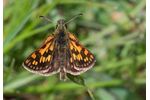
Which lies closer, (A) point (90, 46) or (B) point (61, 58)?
(B) point (61, 58)

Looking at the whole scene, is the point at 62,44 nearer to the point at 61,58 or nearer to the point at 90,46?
the point at 61,58

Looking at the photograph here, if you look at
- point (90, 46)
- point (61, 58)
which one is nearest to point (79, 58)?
point (61, 58)

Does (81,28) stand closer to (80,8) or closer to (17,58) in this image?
(80,8)

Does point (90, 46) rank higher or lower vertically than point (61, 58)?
higher

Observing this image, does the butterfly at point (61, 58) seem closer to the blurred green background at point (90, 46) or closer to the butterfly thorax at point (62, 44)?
the butterfly thorax at point (62, 44)

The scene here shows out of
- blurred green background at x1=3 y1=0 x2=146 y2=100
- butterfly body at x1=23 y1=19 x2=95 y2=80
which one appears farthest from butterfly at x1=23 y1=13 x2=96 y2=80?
blurred green background at x1=3 y1=0 x2=146 y2=100

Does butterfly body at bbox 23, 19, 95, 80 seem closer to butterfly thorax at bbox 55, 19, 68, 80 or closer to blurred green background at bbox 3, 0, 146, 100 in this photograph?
butterfly thorax at bbox 55, 19, 68, 80

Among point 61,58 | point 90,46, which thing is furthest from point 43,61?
point 90,46

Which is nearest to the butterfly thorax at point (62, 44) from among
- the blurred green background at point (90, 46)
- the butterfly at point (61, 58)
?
the butterfly at point (61, 58)
